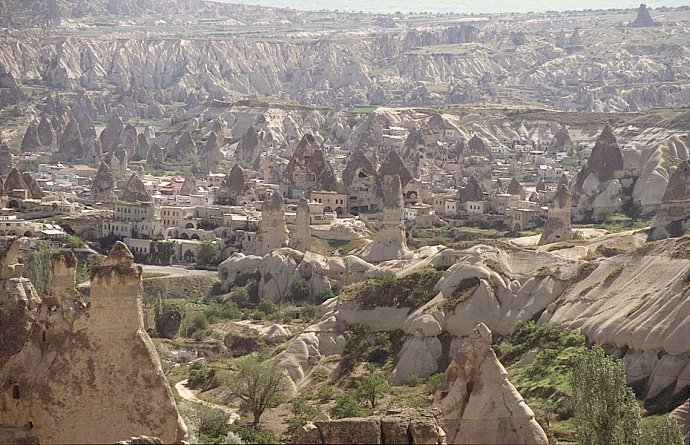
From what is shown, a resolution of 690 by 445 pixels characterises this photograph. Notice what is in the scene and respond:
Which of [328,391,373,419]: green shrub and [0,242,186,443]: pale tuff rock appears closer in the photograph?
[0,242,186,443]: pale tuff rock

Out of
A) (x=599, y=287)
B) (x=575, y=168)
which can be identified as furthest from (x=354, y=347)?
(x=575, y=168)

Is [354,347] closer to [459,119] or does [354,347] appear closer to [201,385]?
[201,385]

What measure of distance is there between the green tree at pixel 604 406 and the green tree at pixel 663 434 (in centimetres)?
35

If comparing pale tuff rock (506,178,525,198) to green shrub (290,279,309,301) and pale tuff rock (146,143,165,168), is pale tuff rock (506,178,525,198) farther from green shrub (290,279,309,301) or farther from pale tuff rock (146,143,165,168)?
pale tuff rock (146,143,165,168)

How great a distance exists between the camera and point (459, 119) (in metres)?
157

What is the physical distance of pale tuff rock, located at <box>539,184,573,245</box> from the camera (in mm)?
70550

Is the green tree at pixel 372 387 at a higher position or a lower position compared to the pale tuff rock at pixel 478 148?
higher

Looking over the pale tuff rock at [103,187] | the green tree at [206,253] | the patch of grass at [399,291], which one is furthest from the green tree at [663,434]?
the pale tuff rock at [103,187]

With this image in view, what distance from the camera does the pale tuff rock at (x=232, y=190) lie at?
9856 centimetres

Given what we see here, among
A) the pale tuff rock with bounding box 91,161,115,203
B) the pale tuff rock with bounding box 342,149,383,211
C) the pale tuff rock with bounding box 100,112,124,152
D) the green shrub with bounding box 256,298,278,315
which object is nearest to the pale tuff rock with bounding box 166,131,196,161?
the pale tuff rock with bounding box 100,112,124,152

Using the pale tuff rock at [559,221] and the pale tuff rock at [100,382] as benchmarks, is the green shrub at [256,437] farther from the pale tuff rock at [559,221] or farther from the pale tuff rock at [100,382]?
the pale tuff rock at [559,221]

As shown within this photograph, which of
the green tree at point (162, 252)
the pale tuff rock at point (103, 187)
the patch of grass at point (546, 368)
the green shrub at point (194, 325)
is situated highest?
the patch of grass at point (546, 368)

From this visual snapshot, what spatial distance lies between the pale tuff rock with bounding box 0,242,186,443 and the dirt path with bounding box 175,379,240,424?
16.3m

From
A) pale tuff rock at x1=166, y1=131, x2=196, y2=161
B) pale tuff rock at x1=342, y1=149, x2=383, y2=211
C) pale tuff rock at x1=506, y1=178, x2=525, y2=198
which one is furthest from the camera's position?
pale tuff rock at x1=166, y1=131, x2=196, y2=161
